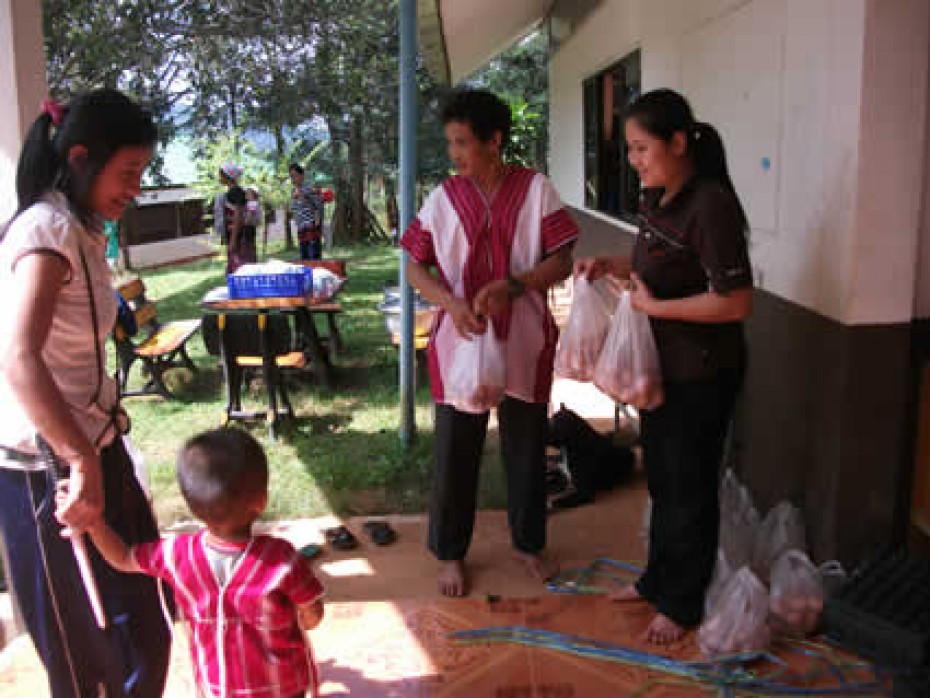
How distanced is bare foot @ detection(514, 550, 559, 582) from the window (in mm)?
3914

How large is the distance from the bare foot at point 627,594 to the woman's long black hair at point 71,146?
89.7 inches

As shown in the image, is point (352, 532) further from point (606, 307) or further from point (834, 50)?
point (834, 50)

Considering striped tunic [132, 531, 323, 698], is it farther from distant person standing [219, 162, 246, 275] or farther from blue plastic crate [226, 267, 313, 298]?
distant person standing [219, 162, 246, 275]

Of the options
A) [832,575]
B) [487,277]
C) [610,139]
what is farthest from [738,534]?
[610,139]

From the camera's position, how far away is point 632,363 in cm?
280

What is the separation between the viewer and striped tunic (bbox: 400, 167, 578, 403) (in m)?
3.11

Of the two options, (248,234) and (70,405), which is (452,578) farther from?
(248,234)

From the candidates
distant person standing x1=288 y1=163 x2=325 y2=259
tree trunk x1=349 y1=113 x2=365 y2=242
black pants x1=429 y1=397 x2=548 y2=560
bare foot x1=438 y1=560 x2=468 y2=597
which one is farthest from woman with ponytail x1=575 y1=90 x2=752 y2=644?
tree trunk x1=349 y1=113 x2=365 y2=242

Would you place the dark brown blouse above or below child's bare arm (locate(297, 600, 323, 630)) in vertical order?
above

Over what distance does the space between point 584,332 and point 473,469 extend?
0.71 meters

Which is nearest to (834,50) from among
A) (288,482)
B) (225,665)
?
(225,665)

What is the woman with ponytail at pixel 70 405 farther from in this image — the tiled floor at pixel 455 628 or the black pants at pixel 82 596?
the tiled floor at pixel 455 628

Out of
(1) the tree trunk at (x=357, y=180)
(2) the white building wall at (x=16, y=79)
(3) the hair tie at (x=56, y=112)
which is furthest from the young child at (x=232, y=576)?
(1) the tree trunk at (x=357, y=180)

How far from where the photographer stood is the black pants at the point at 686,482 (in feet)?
9.15
